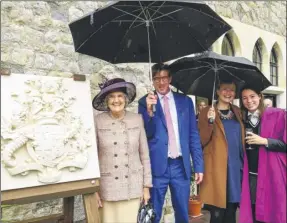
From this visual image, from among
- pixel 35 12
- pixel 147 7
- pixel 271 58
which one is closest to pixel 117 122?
pixel 147 7

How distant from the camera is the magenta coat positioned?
264cm

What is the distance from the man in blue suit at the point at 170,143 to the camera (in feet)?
8.70

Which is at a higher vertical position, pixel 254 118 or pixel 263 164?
pixel 254 118

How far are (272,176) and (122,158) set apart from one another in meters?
1.11

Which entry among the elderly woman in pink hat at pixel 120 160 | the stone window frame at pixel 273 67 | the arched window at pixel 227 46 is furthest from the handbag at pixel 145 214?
the stone window frame at pixel 273 67

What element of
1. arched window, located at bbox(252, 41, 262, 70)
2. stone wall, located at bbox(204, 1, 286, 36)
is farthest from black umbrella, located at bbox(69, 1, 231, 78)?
arched window, located at bbox(252, 41, 262, 70)

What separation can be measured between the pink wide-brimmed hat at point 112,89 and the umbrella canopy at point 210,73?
51 centimetres

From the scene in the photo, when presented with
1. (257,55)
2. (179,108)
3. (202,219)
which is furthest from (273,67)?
(179,108)

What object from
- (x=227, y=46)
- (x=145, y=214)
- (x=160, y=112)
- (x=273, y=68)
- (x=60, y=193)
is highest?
(x=227, y=46)

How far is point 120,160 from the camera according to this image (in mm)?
2473

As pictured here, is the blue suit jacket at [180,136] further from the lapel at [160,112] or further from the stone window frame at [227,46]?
the stone window frame at [227,46]

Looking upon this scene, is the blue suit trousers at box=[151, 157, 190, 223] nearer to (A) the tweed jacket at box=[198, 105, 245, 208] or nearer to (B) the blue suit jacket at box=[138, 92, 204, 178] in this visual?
(B) the blue suit jacket at box=[138, 92, 204, 178]

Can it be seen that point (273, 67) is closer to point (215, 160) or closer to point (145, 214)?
point (215, 160)

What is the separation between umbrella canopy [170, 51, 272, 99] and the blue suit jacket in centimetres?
32
